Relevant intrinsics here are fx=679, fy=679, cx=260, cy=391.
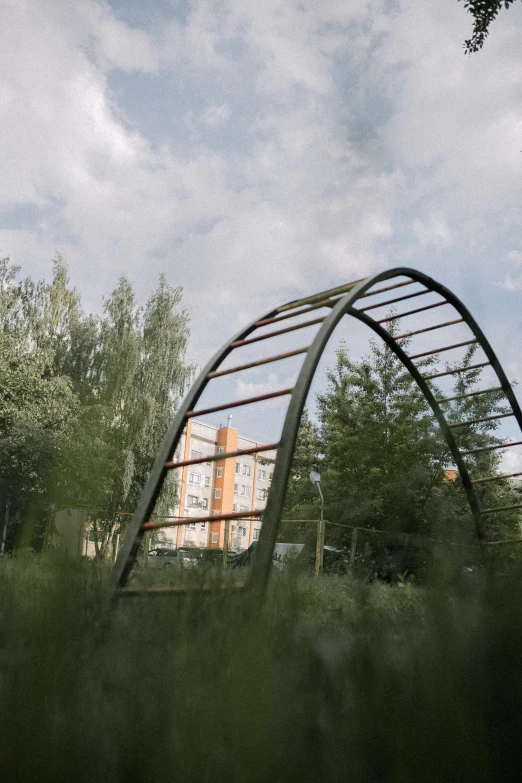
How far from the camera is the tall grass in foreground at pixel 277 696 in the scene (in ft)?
3.06

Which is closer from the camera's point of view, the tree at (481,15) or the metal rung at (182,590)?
the metal rung at (182,590)

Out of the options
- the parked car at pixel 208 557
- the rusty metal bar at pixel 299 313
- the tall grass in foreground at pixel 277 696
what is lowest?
the tall grass in foreground at pixel 277 696

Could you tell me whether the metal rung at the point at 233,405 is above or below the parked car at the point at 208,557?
above

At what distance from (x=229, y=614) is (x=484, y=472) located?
16.8 meters

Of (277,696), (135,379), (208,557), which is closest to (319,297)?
(208,557)

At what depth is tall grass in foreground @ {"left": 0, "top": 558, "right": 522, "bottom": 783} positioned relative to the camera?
93 centimetres

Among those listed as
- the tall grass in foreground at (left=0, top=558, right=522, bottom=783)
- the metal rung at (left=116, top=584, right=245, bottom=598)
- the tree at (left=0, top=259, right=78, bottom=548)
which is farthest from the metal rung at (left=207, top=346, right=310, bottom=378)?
the tree at (left=0, top=259, right=78, bottom=548)

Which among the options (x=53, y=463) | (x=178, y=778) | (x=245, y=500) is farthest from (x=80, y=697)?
(x=245, y=500)

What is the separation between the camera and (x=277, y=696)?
1.01 m

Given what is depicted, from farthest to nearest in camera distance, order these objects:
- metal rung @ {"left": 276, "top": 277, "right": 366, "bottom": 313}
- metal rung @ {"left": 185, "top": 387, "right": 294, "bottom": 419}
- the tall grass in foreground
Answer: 1. metal rung @ {"left": 276, "top": 277, "right": 366, "bottom": 313}
2. metal rung @ {"left": 185, "top": 387, "right": 294, "bottom": 419}
3. the tall grass in foreground

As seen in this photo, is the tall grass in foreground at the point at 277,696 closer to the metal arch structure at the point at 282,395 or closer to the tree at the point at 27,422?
the metal arch structure at the point at 282,395

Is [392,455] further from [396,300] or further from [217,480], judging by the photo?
[217,480]

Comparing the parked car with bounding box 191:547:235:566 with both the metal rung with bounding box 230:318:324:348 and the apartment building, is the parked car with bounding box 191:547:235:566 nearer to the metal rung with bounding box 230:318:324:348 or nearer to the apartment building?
the metal rung with bounding box 230:318:324:348

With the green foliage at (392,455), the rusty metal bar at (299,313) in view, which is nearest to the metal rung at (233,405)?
the rusty metal bar at (299,313)
